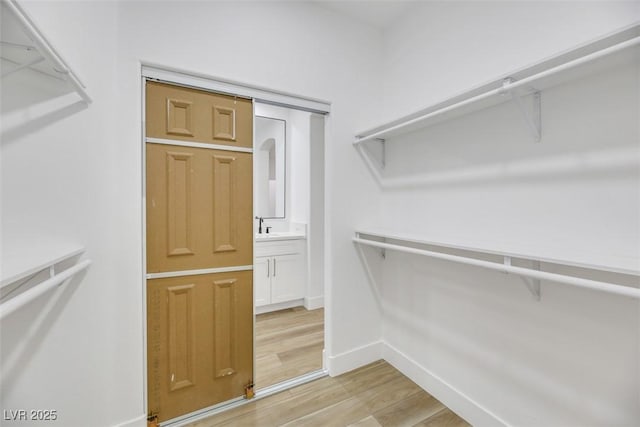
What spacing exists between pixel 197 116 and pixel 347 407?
2.03 metres

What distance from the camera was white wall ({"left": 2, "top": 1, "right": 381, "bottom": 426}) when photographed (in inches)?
42.9

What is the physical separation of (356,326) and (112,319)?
160 centimetres

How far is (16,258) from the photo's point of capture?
3.08 feet

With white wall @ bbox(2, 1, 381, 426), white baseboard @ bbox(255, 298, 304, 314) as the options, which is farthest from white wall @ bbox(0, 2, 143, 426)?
white baseboard @ bbox(255, 298, 304, 314)

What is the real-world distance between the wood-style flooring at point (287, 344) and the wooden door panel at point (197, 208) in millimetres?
943

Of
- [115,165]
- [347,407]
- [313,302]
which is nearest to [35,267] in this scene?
[115,165]

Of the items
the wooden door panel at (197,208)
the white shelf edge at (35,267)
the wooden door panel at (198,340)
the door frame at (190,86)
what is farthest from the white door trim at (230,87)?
the wooden door panel at (198,340)

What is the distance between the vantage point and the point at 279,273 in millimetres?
3184

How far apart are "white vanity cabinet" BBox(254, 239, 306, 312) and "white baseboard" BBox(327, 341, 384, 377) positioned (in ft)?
4.15

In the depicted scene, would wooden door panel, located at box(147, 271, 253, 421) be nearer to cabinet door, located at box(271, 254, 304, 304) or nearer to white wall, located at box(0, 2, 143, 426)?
white wall, located at box(0, 2, 143, 426)

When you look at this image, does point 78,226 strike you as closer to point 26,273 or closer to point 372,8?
point 26,273

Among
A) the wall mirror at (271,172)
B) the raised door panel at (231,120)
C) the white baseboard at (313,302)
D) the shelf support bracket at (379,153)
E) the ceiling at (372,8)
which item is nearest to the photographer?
the raised door panel at (231,120)

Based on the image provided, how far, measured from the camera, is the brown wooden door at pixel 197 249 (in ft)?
5.07

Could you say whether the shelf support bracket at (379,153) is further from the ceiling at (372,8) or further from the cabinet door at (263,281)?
the cabinet door at (263,281)
